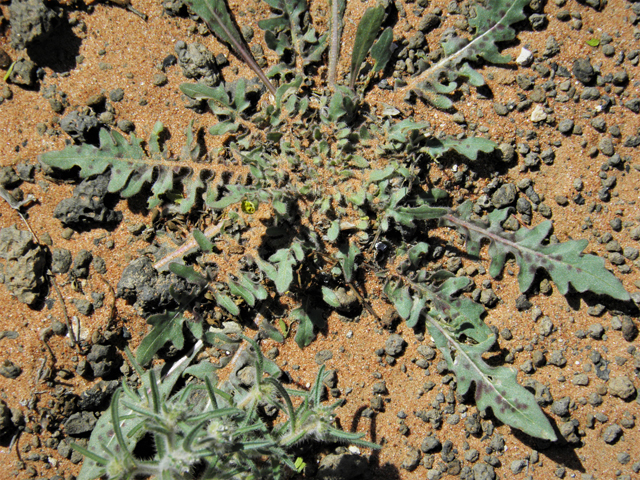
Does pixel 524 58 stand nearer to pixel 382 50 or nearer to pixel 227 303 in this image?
pixel 382 50

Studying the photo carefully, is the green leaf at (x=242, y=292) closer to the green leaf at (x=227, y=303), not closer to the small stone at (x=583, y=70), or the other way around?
the green leaf at (x=227, y=303)

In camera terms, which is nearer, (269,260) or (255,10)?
(269,260)

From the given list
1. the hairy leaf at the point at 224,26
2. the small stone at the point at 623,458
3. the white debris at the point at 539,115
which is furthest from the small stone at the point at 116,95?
the small stone at the point at 623,458

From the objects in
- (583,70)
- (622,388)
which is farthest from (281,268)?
(583,70)

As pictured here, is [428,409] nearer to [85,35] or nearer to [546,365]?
[546,365]

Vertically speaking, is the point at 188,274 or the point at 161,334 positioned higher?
the point at 188,274

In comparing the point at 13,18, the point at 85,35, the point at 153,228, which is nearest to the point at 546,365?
the point at 153,228
